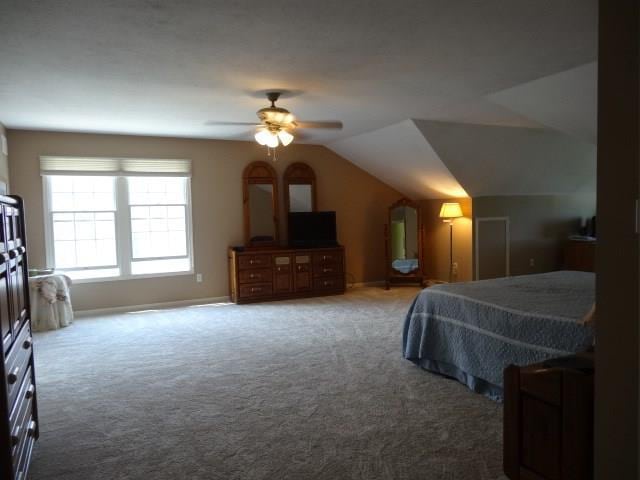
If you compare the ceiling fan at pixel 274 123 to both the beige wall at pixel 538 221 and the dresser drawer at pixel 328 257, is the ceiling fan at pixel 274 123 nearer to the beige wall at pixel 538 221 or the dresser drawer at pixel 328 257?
the dresser drawer at pixel 328 257

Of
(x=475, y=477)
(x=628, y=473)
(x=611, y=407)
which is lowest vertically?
(x=475, y=477)

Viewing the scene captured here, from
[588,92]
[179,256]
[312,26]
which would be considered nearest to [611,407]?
[312,26]

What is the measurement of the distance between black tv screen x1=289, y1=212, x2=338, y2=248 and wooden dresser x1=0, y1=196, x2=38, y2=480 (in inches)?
175

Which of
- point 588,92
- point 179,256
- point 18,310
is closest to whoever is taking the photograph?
point 18,310

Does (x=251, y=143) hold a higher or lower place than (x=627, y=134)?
higher

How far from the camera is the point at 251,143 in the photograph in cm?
685

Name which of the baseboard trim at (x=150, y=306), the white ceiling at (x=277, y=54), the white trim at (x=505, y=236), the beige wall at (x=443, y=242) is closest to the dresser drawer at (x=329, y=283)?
the baseboard trim at (x=150, y=306)

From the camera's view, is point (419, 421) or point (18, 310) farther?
point (419, 421)

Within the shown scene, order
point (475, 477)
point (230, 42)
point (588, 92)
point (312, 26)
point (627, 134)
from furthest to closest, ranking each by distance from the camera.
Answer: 1. point (588, 92)
2. point (230, 42)
3. point (312, 26)
4. point (475, 477)
5. point (627, 134)

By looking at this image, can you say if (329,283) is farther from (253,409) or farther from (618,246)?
(618,246)

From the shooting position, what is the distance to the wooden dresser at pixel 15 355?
5.79 ft

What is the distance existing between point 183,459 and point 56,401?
4.58 feet

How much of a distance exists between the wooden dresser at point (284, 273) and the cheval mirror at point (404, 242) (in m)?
0.95

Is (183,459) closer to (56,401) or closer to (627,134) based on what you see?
(56,401)
